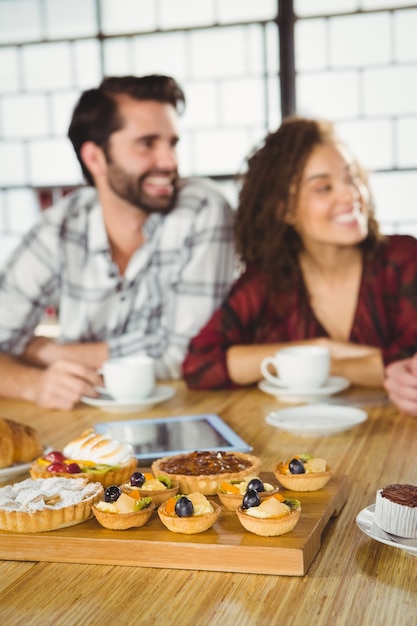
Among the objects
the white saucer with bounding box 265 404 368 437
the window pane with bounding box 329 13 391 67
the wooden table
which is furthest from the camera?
the window pane with bounding box 329 13 391 67

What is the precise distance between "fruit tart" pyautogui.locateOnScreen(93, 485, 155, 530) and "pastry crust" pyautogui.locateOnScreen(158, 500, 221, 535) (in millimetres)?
37

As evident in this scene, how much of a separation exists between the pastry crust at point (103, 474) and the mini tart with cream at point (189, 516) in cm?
21

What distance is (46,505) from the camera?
3.59 ft

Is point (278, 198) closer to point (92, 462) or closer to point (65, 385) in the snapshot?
point (65, 385)

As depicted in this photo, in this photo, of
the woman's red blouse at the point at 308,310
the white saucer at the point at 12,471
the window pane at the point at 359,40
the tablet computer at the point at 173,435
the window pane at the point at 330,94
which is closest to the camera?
the white saucer at the point at 12,471

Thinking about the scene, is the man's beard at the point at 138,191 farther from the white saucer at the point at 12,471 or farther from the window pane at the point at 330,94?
the window pane at the point at 330,94

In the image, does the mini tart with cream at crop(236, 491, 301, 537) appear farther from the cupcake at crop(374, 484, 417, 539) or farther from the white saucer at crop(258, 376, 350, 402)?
the white saucer at crop(258, 376, 350, 402)

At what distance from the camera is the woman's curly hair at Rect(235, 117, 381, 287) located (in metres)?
2.50

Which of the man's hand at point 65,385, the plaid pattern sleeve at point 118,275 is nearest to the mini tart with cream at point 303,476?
the man's hand at point 65,385

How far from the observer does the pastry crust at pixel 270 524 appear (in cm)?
102

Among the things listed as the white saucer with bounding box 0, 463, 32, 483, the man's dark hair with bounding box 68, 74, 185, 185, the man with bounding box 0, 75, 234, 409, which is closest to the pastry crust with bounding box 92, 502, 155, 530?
the white saucer with bounding box 0, 463, 32, 483

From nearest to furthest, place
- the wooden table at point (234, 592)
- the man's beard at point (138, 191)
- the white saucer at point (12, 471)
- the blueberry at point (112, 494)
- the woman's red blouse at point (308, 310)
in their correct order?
1. the wooden table at point (234, 592)
2. the blueberry at point (112, 494)
3. the white saucer at point (12, 471)
4. the woman's red blouse at point (308, 310)
5. the man's beard at point (138, 191)

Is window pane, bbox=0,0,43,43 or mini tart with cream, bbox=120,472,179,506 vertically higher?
window pane, bbox=0,0,43,43

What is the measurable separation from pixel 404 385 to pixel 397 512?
81 centimetres
